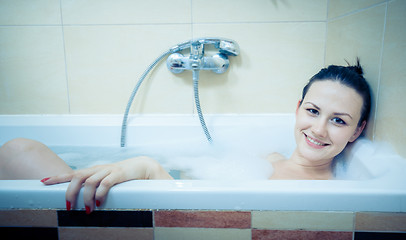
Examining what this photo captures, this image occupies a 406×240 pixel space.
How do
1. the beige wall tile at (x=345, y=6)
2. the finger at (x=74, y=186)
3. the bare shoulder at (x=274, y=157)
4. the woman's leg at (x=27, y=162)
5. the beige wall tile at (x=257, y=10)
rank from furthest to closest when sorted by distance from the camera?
1. the beige wall tile at (x=257, y=10)
2. the bare shoulder at (x=274, y=157)
3. the beige wall tile at (x=345, y=6)
4. the woman's leg at (x=27, y=162)
5. the finger at (x=74, y=186)

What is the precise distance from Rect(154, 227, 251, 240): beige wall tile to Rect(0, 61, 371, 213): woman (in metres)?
0.13

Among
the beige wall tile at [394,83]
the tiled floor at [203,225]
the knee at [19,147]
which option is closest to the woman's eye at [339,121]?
the beige wall tile at [394,83]

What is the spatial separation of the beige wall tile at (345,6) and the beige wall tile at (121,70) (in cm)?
64

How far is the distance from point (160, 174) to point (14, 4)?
1130mm

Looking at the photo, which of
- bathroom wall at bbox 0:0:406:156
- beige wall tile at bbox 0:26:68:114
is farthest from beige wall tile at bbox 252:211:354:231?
beige wall tile at bbox 0:26:68:114

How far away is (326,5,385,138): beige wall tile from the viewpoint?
0.80m

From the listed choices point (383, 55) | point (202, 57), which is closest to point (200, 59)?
point (202, 57)

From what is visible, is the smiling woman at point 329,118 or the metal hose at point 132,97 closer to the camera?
the smiling woman at point 329,118

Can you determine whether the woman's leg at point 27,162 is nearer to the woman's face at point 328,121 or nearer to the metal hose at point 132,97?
the metal hose at point 132,97

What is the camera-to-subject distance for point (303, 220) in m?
0.51

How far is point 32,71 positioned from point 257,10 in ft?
3.61

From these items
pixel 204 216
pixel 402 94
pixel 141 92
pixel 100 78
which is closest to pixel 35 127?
pixel 100 78

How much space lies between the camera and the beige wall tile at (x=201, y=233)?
1.68 ft

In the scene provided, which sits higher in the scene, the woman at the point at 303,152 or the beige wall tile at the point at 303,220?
the woman at the point at 303,152
